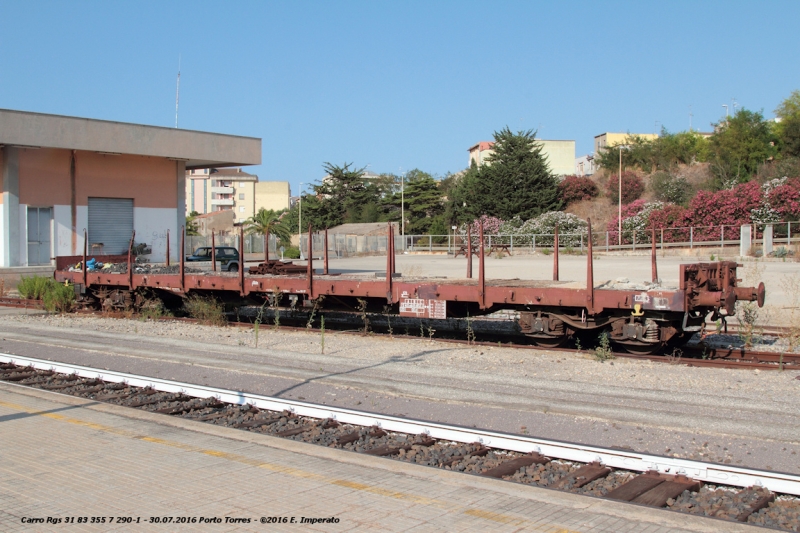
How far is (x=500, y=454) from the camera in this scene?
6465 millimetres

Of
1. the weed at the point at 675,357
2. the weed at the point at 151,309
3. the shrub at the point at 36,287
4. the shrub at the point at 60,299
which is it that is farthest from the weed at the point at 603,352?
the shrub at the point at 36,287

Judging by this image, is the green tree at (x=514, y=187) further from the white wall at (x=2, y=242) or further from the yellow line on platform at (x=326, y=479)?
the yellow line on platform at (x=326, y=479)

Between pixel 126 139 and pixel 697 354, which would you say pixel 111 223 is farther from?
pixel 697 354

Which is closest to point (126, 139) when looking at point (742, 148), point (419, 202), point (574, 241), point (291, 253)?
point (291, 253)

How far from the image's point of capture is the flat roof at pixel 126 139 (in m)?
26.8

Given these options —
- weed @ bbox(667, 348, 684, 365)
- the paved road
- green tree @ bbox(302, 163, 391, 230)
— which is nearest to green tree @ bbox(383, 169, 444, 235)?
green tree @ bbox(302, 163, 391, 230)

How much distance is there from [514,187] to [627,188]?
10876 mm

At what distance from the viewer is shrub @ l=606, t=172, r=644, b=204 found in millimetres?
67875

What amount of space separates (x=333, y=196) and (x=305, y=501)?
8349cm

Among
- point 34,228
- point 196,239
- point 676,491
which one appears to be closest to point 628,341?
point 676,491

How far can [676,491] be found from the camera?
17.4ft

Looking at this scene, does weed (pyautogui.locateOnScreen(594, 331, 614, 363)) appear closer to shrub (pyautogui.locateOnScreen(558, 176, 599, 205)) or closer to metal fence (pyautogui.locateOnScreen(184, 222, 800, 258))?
metal fence (pyautogui.locateOnScreen(184, 222, 800, 258))

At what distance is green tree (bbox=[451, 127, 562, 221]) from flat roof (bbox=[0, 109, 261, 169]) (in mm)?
35443

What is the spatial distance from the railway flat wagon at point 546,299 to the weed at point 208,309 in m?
0.72
